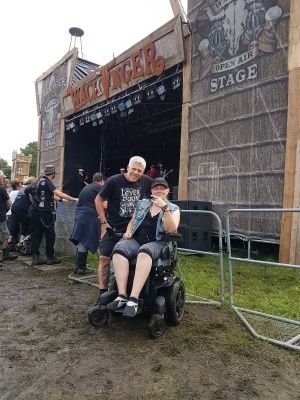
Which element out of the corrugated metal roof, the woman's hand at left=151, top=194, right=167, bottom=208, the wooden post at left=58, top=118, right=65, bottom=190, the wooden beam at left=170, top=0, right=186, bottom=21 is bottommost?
the woman's hand at left=151, top=194, right=167, bottom=208

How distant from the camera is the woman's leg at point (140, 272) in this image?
3.08 metres

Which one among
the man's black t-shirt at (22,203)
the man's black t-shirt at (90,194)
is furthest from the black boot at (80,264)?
the man's black t-shirt at (22,203)

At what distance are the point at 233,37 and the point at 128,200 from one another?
5539 millimetres

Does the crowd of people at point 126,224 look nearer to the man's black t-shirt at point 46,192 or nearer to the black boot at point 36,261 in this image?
the man's black t-shirt at point 46,192

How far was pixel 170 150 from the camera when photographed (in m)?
18.1

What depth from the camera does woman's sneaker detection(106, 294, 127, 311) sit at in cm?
307

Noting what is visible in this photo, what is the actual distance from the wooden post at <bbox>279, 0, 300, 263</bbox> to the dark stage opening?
14.5 ft

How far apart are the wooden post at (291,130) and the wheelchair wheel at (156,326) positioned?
4012 millimetres

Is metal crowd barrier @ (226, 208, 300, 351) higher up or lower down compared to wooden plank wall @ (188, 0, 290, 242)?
lower down

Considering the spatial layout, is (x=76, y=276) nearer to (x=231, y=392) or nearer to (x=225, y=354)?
(x=225, y=354)

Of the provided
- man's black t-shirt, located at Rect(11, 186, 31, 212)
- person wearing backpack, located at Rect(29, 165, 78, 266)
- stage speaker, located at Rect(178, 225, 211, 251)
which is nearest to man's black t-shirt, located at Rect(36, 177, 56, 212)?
person wearing backpack, located at Rect(29, 165, 78, 266)

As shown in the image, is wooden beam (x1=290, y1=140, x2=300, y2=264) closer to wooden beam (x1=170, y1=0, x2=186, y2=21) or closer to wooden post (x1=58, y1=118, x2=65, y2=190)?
wooden beam (x1=170, y1=0, x2=186, y2=21)

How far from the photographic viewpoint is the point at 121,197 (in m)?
3.97

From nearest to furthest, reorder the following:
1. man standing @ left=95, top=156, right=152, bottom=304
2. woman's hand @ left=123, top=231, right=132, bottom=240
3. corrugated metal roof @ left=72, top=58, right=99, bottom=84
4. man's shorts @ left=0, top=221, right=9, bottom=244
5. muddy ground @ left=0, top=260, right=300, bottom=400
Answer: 1. muddy ground @ left=0, top=260, right=300, bottom=400
2. woman's hand @ left=123, top=231, right=132, bottom=240
3. man standing @ left=95, top=156, right=152, bottom=304
4. man's shorts @ left=0, top=221, right=9, bottom=244
5. corrugated metal roof @ left=72, top=58, right=99, bottom=84
